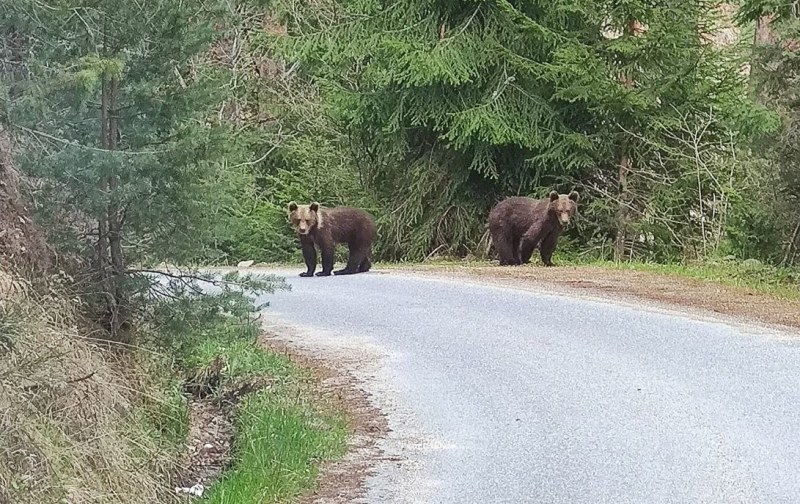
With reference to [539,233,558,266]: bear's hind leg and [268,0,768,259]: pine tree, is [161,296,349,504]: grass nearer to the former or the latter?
[539,233,558,266]: bear's hind leg

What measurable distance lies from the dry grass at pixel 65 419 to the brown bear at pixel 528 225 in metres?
12.9

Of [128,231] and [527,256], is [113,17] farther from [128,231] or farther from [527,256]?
[527,256]

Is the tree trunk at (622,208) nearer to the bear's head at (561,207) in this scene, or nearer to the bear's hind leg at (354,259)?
the bear's head at (561,207)

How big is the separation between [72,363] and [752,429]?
15.4ft

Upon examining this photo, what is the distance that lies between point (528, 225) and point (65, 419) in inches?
579

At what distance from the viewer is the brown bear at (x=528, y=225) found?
803 inches

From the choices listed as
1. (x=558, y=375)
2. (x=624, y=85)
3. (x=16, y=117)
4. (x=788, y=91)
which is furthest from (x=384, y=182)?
(x=16, y=117)

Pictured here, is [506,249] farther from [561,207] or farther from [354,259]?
[354,259]

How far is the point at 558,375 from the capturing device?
31.9ft

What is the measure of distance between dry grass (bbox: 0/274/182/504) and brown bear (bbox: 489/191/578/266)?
42.4 feet

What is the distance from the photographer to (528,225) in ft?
67.9

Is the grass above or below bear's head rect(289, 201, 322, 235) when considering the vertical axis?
below

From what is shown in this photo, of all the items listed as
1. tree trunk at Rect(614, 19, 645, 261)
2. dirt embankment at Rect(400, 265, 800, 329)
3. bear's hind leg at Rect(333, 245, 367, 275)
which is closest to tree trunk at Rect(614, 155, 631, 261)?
tree trunk at Rect(614, 19, 645, 261)

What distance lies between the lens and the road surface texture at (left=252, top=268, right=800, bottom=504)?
6773 mm
